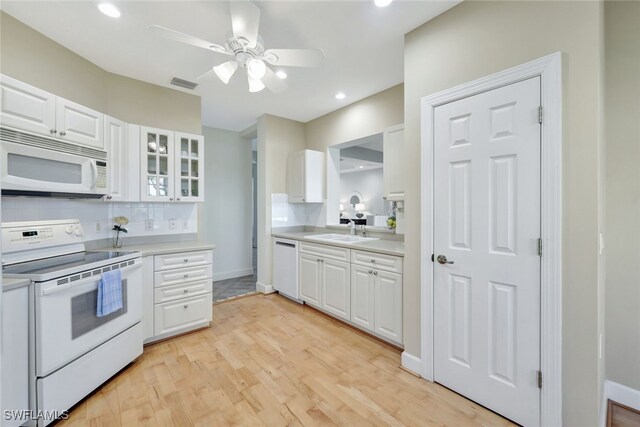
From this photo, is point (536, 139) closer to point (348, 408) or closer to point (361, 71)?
point (361, 71)

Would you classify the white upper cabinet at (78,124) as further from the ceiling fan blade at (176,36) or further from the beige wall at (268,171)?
the beige wall at (268,171)

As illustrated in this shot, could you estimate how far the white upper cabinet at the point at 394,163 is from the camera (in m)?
2.88

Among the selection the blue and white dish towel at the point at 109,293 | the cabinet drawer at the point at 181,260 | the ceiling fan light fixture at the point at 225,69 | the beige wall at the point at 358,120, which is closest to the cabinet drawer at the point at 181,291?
the cabinet drawer at the point at 181,260

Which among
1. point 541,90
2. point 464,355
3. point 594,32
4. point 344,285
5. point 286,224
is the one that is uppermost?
point 594,32

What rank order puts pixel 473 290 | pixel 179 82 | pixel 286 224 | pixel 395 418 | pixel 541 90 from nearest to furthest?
pixel 541 90 < pixel 395 418 < pixel 473 290 < pixel 179 82 < pixel 286 224

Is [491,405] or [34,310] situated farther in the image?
[491,405]

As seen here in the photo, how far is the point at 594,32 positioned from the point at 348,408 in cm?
263

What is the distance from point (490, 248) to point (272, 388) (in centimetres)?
183

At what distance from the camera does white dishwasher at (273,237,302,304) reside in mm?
3760

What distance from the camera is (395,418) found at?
5.82 feet

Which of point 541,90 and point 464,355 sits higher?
point 541,90

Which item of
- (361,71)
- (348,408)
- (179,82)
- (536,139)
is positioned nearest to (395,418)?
(348,408)

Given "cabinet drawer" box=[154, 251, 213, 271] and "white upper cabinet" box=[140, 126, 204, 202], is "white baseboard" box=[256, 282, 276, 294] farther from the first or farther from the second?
"white upper cabinet" box=[140, 126, 204, 202]

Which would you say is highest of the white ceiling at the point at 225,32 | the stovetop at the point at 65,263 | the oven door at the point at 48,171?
→ the white ceiling at the point at 225,32
